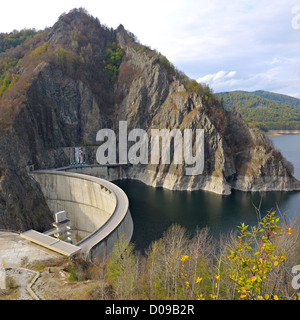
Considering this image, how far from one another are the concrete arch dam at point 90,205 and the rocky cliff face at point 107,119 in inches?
144

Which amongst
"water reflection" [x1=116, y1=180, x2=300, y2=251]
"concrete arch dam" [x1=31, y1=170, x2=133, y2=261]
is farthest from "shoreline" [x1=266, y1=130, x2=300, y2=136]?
"concrete arch dam" [x1=31, y1=170, x2=133, y2=261]

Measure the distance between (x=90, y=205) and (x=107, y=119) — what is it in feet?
167

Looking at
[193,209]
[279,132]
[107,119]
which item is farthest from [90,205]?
[279,132]

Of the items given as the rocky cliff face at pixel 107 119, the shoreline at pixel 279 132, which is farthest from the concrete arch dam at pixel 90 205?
the shoreline at pixel 279 132

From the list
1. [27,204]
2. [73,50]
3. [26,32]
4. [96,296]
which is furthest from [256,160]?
[26,32]

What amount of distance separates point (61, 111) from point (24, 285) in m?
73.6

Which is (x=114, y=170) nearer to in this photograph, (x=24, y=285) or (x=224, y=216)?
(x=224, y=216)

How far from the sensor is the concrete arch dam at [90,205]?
93.9 ft

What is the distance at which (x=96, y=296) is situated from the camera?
1492cm

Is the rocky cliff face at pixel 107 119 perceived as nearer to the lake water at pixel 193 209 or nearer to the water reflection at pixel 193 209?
the water reflection at pixel 193 209

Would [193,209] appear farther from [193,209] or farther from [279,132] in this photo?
[279,132]

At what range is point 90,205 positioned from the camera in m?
48.3

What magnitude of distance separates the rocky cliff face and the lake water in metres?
5.85

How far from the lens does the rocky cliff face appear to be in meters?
59.0
